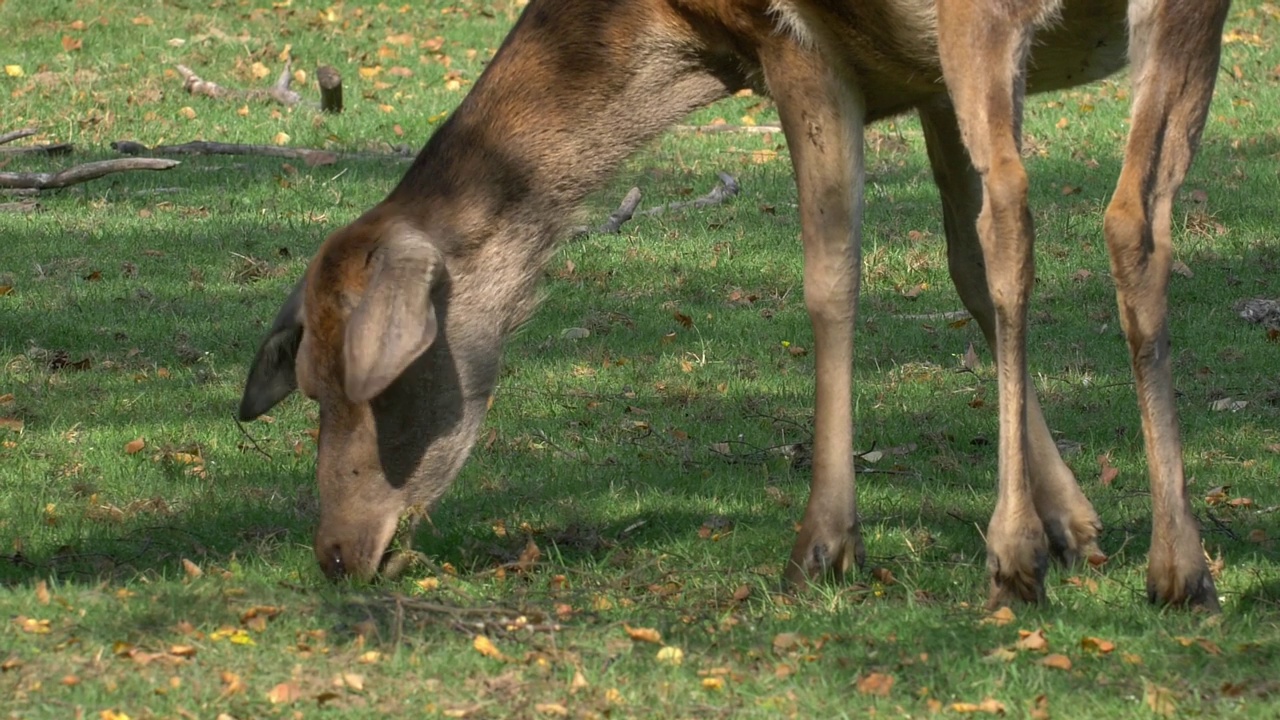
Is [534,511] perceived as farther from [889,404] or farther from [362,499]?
[889,404]

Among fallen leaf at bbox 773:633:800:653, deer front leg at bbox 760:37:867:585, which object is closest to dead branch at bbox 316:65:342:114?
deer front leg at bbox 760:37:867:585

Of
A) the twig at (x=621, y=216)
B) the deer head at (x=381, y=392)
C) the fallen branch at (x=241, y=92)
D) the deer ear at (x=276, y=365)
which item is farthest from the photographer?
the fallen branch at (x=241, y=92)

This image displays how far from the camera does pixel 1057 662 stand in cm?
479

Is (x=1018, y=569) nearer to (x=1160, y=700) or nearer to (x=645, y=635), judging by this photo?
(x=1160, y=700)

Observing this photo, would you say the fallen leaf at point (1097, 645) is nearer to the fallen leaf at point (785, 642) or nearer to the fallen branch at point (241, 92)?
the fallen leaf at point (785, 642)

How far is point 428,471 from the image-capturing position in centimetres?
600

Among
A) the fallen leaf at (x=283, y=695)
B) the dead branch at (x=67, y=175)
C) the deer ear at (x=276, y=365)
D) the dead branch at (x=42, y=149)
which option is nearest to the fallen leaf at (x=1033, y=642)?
the fallen leaf at (x=283, y=695)

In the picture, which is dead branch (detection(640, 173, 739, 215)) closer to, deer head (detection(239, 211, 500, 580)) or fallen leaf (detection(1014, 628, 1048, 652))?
deer head (detection(239, 211, 500, 580))

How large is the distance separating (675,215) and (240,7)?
8.90 metres

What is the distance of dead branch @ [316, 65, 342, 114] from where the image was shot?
15.4 meters

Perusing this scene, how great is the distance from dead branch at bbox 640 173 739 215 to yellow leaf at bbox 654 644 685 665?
7.54m

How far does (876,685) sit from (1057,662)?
1.75ft

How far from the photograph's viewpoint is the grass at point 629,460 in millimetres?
4742

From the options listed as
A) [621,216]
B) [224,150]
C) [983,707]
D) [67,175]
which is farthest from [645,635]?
[224,150]
